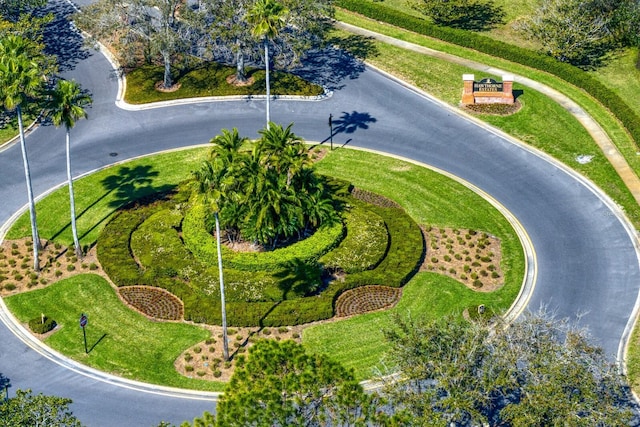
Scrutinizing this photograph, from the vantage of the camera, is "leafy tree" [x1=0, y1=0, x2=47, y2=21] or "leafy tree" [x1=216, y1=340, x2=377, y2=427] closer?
"leafy tree" [x1=216, y1=340, x2=377, y2=427]

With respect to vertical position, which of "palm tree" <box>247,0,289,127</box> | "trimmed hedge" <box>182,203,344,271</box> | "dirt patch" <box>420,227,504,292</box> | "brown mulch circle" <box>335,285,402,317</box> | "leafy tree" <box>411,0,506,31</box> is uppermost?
"palm tree" <box>247,0,289,127</box>

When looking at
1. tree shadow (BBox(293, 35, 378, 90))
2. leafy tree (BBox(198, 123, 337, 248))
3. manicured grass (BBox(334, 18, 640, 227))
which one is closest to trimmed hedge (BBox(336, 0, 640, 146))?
manicured grass (BBox(334, 18, 640, 227))

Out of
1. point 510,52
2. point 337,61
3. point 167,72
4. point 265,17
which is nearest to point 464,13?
point 510,52

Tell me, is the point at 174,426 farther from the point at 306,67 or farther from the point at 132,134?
the point at 306,67

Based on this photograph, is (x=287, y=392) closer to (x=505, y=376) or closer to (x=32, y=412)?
(x=32, y=412)

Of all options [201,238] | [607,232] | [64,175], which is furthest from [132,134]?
[607,232]

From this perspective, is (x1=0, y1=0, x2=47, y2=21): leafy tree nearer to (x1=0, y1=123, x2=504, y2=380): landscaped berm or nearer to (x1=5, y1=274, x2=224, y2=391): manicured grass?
(x1=0, y1=123, x2=504, y2=380): landscaped berm
